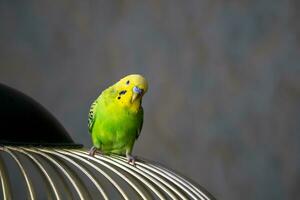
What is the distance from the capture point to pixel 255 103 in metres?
1.80

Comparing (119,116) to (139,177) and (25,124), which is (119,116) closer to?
(139,177)

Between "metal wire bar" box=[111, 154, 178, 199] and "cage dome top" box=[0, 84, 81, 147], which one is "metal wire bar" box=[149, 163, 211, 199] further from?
"cage dome top" box=[0, 84, 81, 147]

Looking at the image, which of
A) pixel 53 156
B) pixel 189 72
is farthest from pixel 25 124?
pixel 189 72

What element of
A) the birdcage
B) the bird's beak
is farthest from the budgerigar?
the birdcage

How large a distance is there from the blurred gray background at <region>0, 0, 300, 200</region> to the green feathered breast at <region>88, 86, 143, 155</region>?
81 centimetres

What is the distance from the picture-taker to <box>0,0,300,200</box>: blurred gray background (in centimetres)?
177

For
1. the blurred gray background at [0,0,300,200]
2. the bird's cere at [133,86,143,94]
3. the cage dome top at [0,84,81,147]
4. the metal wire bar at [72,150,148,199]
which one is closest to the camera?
the cage dome top at [0,84,81,147]

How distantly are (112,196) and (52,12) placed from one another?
716 mm

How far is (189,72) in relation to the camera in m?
1.87

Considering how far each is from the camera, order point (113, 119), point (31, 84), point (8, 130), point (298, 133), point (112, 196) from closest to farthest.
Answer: point (8, 130) → point (113, 119) → point (298, 133) → point (112, 196) → point (31, 84)

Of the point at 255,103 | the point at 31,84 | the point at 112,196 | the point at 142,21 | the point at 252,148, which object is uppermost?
the point at 142,21

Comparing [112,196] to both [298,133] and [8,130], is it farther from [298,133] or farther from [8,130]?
[8,130]

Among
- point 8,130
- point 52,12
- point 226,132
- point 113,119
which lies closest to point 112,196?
point 226,132

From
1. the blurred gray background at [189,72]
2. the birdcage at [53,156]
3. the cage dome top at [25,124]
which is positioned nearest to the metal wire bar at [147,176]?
the birdcage at [53,156]
